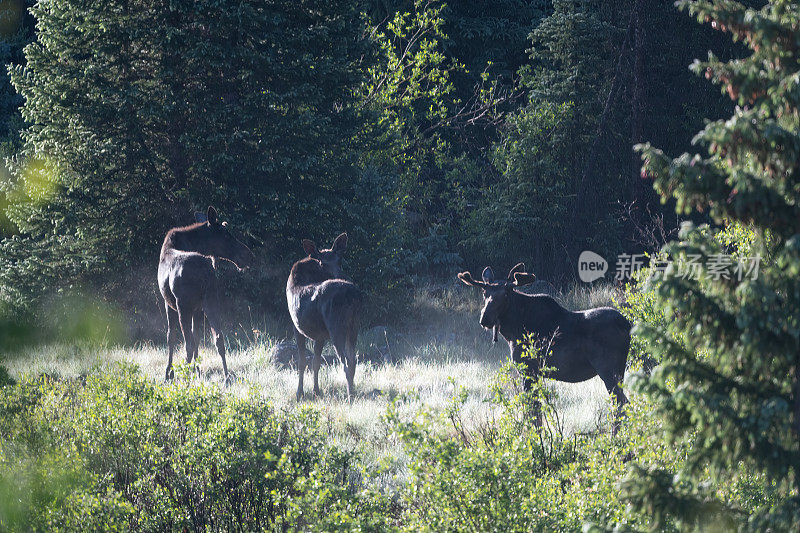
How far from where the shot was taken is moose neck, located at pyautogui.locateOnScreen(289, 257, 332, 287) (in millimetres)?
12102

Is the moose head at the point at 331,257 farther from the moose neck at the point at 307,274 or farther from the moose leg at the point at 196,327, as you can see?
the moose leg at the point at 196,327

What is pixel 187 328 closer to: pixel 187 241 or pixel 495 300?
pixel 187 241

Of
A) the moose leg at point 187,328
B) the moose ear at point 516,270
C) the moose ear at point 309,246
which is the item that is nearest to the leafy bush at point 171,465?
the moose ear at point 516,270

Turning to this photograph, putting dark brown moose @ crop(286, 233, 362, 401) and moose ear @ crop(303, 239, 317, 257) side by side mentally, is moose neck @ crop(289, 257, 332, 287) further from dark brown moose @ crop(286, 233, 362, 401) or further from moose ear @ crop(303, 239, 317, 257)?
moose ear @ crop(303, 239, 317, 257)

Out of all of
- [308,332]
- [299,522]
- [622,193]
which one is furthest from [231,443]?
[622,193]

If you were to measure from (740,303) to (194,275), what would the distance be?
996 centimetres

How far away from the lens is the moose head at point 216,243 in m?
13.6

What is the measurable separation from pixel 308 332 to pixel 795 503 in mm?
8409

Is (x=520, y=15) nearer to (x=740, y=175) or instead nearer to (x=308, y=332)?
(x=308, y=332)

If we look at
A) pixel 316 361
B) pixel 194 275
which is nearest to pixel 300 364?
pixel 316 361

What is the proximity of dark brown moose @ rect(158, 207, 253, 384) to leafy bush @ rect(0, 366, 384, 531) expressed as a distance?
376cm

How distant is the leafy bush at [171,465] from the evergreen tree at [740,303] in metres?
2.64

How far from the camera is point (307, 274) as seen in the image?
40.2ft

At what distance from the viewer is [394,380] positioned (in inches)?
525
